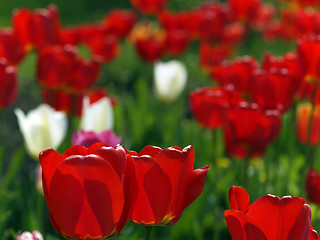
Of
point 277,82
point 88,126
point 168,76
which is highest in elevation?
point 277,82

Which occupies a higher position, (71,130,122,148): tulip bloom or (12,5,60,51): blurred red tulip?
(71,130,122,148): tulip bloom

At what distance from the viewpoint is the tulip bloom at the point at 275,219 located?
3.23ft

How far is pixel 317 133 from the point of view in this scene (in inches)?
110

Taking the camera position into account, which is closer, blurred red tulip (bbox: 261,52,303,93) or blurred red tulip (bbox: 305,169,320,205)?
blurred red tulip (bbox: 305,169,320,205)

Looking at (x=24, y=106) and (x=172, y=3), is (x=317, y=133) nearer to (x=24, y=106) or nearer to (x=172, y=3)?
(x=24, y=106)

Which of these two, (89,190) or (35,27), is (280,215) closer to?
(89,190)

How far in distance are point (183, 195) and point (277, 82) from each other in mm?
1163

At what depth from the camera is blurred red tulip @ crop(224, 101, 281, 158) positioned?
6.97 feet

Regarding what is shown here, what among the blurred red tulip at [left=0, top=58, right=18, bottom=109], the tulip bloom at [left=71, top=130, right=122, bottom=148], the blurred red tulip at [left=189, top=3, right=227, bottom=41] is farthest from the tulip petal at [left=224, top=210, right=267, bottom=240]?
the blurred red tulip at [left=189, top=3, right=227, bottom=41]

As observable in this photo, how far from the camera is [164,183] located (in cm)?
113

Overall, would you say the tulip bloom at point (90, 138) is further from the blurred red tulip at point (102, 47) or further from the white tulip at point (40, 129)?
the blurred red tulip at point (102, 47)

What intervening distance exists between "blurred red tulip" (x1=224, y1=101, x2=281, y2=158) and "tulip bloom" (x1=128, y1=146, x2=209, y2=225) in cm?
102

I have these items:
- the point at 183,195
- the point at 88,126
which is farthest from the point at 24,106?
the point at 183,195

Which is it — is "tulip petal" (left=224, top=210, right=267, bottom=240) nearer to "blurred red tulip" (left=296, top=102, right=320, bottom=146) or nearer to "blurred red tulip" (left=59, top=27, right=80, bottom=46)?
"blurred red tulip" (left=296, top=102, right=320, bottom=146)
